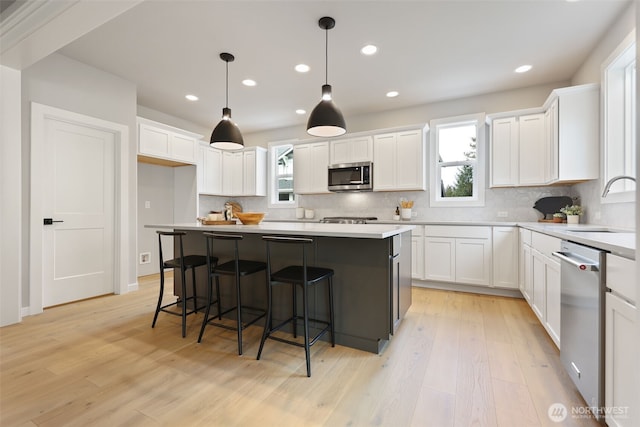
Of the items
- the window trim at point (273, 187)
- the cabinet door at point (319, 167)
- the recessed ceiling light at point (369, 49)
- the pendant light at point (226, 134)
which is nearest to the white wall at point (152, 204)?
the window trim at point (273, 187)

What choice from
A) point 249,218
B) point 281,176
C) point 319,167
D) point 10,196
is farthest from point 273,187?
point 10,196

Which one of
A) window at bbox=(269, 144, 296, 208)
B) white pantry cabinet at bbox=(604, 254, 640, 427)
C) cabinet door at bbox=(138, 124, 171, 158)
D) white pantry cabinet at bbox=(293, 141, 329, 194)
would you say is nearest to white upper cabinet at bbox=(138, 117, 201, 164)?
cabinet door at bbox=(138, 124, 171, 158)

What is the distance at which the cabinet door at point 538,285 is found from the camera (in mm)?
2391

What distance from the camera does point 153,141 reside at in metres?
4.21

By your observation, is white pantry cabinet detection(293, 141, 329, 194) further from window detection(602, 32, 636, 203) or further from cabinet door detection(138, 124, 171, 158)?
window detection(602, 32, 636, 203)

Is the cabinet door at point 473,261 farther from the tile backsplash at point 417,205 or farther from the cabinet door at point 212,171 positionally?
the cabinet door at point 212,171

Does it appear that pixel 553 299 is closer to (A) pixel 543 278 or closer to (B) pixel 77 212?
(A) pixel 543 278

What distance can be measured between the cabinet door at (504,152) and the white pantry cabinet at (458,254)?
2.55ft

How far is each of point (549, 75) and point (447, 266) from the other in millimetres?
2723

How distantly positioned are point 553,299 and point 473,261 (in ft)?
5.11

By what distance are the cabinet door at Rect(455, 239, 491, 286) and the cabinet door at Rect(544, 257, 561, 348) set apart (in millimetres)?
1300

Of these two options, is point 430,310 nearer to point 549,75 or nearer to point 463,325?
point 463,325

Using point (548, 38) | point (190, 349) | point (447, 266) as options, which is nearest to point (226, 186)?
point (190, 349)

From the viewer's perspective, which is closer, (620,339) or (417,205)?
(620,339)
